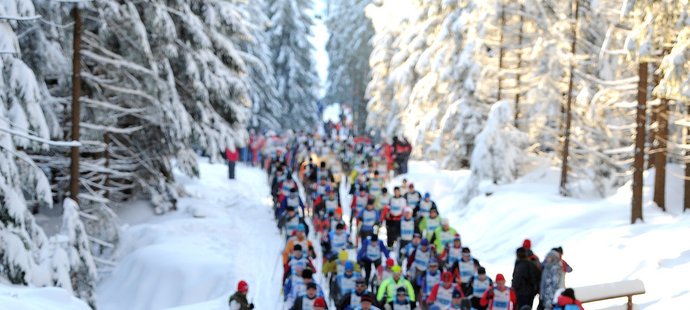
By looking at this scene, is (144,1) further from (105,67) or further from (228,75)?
(228,75)

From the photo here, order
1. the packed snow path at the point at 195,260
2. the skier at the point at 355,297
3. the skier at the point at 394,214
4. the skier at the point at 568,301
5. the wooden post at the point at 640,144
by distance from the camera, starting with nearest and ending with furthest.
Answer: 1. the skier at the point at 568,301
2. the skier at the point at 355,297
3. the wooden post at the point at 640,144
4. the packed snow path at the point at 195,260
5. the skier at the point at 394,214

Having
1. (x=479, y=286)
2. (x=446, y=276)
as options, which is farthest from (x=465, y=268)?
(x=479, y=286)

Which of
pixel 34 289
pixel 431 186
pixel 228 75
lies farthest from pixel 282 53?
pixel 34 289

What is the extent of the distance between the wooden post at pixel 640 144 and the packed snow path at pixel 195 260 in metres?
7.63

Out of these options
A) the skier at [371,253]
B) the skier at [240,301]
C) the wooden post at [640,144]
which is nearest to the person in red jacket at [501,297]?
the skier at [240,301]

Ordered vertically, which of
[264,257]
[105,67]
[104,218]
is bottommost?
[264,257]

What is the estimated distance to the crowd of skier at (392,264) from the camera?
1090 centimetres

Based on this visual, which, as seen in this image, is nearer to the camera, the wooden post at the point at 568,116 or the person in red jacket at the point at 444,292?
the person in red jacket at the point at 444,292

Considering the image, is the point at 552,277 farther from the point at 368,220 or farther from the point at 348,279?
the point at 368,220

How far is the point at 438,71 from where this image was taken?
86.9 ft

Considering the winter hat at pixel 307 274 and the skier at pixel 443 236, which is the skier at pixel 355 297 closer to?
the winter hat at pixel 307 274

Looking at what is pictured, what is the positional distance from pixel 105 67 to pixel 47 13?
3.27m

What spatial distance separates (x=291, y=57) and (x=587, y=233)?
3656cm

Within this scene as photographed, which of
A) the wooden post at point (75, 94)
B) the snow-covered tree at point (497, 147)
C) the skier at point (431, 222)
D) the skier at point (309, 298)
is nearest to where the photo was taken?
the skier at point (309, 298)
